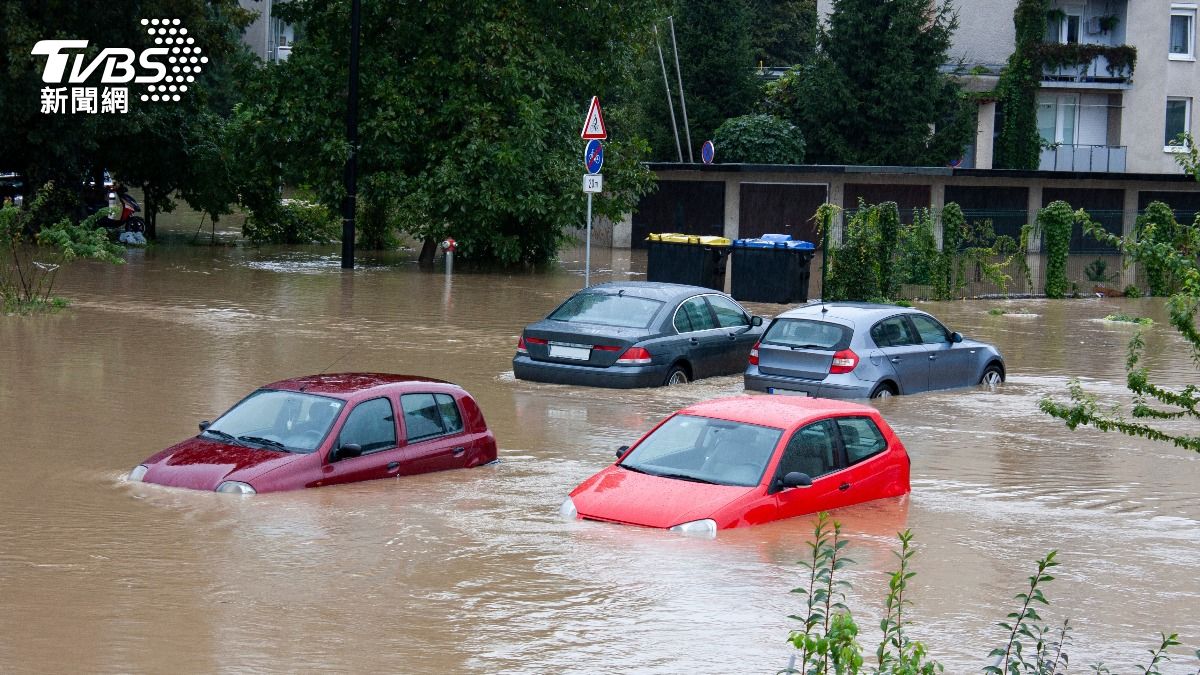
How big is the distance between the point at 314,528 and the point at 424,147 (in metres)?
24.8

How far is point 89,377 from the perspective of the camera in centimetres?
1858

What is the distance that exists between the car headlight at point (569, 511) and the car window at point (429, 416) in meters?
2.06

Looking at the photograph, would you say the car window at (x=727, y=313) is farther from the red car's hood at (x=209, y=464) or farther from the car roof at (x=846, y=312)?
the red car's hood at (x=209, y=464)

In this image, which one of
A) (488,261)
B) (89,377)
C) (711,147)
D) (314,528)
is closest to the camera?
(314,528)

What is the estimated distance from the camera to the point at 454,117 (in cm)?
3475

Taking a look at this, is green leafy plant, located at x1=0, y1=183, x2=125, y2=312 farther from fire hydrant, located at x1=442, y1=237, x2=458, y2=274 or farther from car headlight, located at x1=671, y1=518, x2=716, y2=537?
car headlight, located at x1=671, y1=518, x2=716, y2=537

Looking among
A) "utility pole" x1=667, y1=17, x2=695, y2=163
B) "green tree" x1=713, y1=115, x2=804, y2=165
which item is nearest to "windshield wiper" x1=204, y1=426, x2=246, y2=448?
"green tree" x1=713, y1=115, x2=804, y2=165

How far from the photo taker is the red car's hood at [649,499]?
11.3 metres

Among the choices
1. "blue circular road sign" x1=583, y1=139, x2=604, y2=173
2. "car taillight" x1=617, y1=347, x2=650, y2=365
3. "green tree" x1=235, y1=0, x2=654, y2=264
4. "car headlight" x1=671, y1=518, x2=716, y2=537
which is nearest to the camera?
"car headlight" x1=671, y1=518, x2=716, y2=537

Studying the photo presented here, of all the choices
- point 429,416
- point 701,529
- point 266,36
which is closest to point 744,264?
point 429,416

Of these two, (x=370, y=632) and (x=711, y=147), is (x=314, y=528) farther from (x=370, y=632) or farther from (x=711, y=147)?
(x=711, y=147)

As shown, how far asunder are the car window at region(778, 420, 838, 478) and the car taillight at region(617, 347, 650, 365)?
6378 mm

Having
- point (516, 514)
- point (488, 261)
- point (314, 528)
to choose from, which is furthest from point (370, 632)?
point (488, 261)

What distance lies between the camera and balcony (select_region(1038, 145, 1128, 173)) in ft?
182
